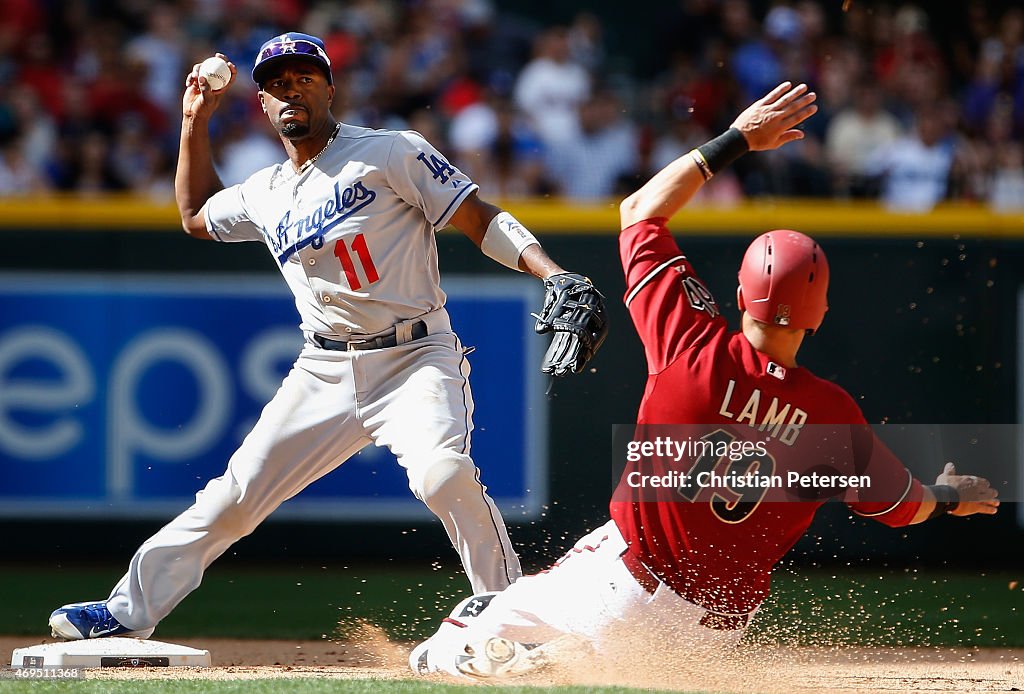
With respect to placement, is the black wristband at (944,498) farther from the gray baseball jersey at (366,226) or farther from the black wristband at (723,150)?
the gray baseball jersey at (366,226)

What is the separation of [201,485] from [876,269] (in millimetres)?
3552

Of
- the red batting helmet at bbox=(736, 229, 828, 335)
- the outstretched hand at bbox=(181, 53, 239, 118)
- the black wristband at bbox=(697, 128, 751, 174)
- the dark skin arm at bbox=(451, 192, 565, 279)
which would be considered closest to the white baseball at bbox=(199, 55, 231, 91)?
the outstretched hand at bbox=(181, 53, 239, 118)

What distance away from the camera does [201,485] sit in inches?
270

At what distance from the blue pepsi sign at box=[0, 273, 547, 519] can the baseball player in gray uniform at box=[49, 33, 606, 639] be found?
2.44 m

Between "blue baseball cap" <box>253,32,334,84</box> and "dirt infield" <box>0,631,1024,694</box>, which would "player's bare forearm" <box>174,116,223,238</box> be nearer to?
"blue baseball cap" <box>253,32,334,84</box>

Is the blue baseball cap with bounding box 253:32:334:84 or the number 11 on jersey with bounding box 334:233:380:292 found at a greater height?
the blue baseball cap with bounding box 253:32:334:84

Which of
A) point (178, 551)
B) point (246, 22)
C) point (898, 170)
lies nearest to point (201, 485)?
point (178, 551)

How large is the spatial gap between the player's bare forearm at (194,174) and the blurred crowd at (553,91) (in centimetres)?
261

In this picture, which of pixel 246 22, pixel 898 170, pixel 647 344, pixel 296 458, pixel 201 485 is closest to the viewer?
pixel 647 344

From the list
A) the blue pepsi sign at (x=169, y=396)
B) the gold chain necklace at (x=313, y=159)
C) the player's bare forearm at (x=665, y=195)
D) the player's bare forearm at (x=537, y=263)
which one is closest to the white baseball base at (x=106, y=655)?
the gold chain necklace at (x=313, y=159)

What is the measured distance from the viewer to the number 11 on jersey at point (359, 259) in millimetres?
4348

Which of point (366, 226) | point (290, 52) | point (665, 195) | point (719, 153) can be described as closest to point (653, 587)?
point (665, 195)

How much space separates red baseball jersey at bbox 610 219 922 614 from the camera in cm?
355

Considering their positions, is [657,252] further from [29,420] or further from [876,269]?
[29,420]
